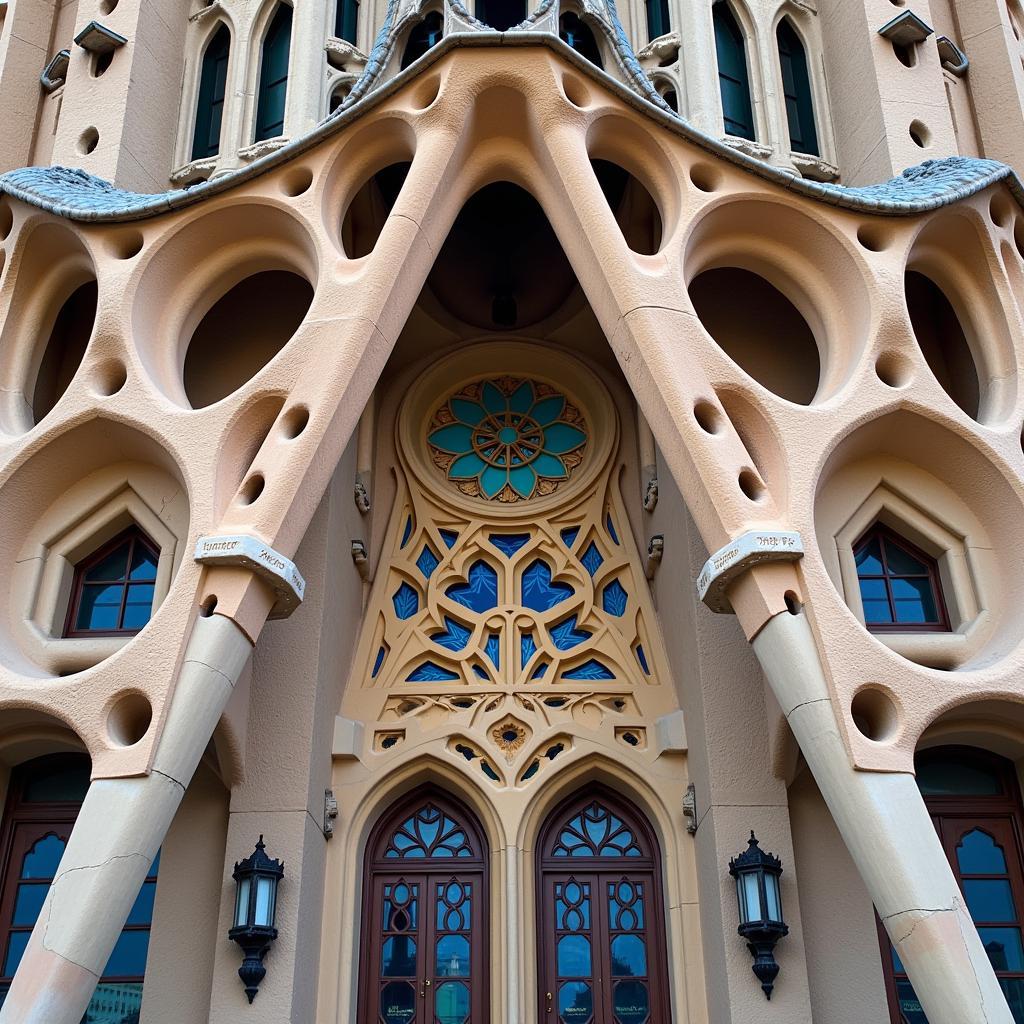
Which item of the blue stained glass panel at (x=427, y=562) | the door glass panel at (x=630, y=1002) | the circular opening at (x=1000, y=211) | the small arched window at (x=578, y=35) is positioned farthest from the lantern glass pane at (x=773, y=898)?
the small arched window at (x=578, y=35)

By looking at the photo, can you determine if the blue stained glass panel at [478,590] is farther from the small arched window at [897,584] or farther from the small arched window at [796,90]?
the small arched window at [796,90]

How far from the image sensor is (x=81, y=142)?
11734mm

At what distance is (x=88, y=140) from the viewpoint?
11.8 meters

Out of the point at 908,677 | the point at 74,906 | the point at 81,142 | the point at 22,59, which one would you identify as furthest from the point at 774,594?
the point at 22,59

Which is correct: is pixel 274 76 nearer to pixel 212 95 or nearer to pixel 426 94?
pixel 212 95

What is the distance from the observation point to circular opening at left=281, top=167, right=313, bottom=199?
32.0ft

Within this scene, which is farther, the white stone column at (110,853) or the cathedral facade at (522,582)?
the cathedral facade at (522,582)

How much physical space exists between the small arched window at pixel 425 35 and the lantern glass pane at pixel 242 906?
7882 mm

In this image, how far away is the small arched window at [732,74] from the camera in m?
12.2

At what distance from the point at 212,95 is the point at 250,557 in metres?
6.90

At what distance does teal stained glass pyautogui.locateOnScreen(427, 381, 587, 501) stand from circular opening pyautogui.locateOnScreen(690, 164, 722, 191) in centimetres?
325

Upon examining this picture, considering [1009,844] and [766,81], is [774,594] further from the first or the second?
[766,81]

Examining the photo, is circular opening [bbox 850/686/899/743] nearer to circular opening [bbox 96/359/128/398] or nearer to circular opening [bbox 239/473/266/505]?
circular opening [bbox 239/473/266/505]

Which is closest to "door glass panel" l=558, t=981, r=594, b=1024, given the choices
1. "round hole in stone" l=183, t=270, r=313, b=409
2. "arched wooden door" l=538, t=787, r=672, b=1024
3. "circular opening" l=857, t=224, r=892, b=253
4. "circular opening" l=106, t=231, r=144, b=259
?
"arched wooden door" l=538, t=787, r=672, b=1024
